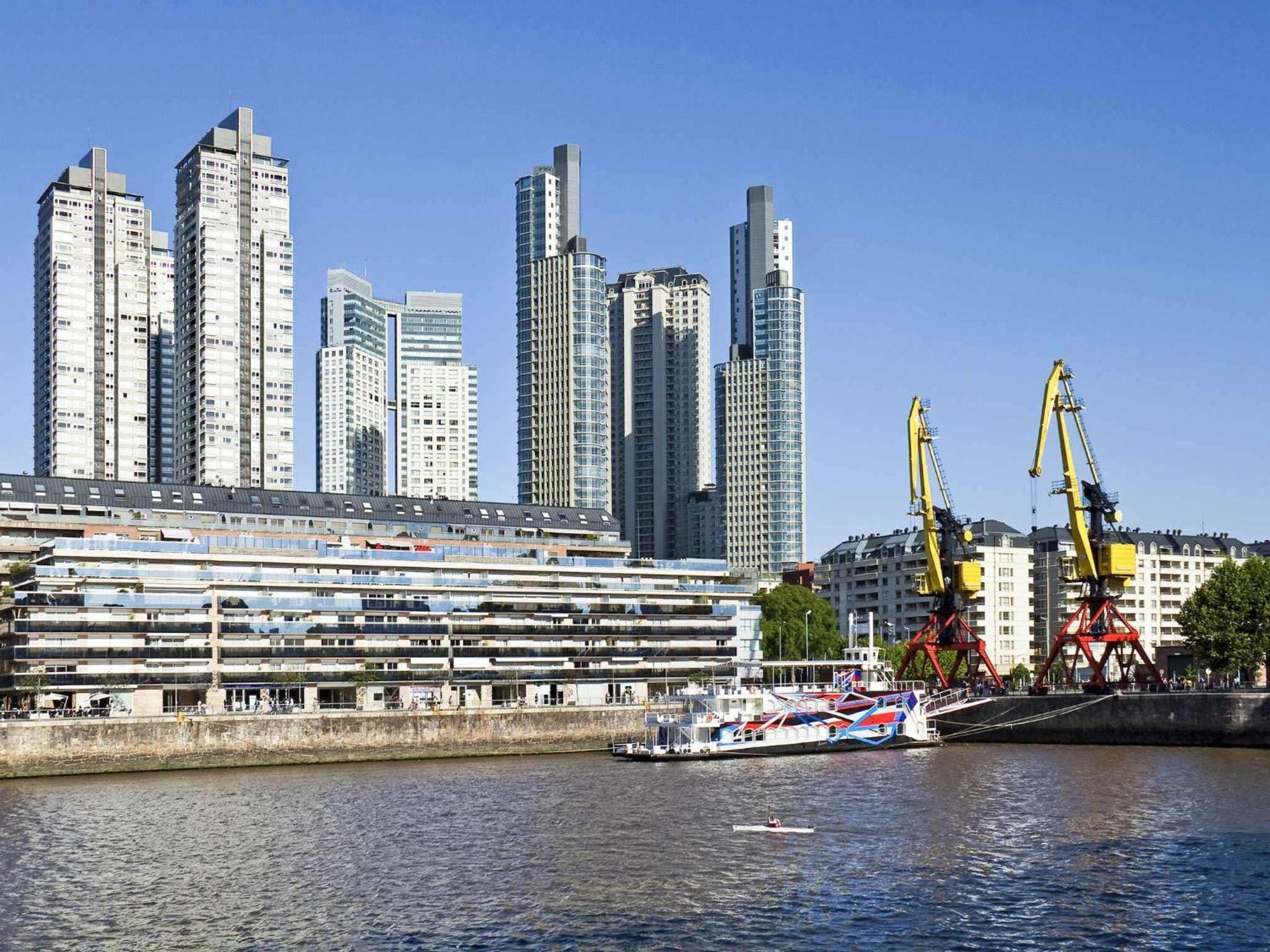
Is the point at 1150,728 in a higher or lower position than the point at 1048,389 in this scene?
lower

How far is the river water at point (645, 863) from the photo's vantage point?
56.4 metres

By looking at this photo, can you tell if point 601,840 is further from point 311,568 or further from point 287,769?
point 311,568

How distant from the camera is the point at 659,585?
16638 cm

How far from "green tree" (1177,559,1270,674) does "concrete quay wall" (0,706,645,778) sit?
200ft

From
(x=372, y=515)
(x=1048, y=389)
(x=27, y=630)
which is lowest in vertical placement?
(x=27, y=630)

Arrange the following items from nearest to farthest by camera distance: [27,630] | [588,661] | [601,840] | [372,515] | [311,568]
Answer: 1. [601,840]
2. [27,630]
3. [311,568]
4. [588,661]
5. [372,515]

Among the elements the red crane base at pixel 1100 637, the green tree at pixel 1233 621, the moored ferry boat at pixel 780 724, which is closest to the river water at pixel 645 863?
the moored ferry boat at pixel 780 724

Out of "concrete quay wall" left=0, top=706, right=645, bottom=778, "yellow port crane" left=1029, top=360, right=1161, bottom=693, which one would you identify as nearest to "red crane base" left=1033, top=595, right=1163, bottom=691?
"yellow port crane" left=1029, top=360, right=1161, bottom=693

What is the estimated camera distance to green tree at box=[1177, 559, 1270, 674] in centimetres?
16012

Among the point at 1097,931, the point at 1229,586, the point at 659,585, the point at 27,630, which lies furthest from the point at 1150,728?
the point at 27,630

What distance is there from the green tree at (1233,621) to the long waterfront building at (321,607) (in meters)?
46.8

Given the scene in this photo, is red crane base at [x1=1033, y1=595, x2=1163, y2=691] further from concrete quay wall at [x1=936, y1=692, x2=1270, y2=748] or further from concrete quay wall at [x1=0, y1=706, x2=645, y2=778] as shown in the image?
concrete quay wall at [x1=0, y1=706, x2=645, y2=778]

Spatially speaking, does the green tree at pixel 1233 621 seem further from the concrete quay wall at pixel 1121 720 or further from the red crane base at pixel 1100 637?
the concrete quay wall at pixel 1121 720

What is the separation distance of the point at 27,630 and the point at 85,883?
2753 inches
